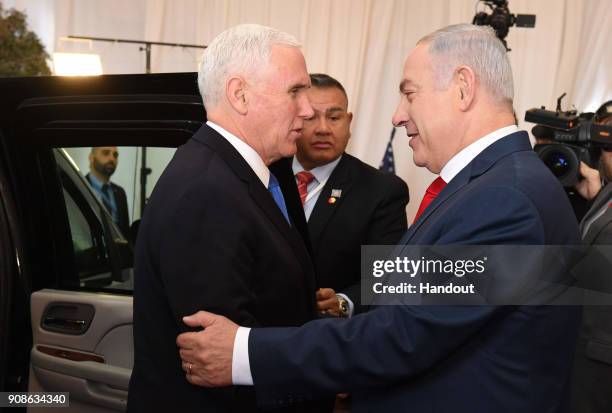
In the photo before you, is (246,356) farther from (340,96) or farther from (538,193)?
(340,96)

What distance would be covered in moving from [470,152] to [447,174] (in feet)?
0.26

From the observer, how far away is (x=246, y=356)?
143cm

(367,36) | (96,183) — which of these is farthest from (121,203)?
(367,36)

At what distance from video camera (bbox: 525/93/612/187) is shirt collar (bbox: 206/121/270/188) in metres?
1.33

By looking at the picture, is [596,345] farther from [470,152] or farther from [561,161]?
[470,152]

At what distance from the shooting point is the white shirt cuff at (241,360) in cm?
142

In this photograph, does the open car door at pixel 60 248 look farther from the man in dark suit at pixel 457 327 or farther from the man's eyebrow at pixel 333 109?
the man's eyebrow at pixel 333 109

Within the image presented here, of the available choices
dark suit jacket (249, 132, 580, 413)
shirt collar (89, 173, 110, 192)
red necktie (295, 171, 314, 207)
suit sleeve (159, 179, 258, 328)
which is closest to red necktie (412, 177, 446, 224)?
dark suit jacket (249, 132, 580, 413)

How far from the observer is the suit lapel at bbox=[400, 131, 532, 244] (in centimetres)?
142

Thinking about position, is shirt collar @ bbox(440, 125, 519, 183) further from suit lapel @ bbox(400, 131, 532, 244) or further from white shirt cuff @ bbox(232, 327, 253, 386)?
white shirt cuff @ bbox(232, 327, 253, 386)

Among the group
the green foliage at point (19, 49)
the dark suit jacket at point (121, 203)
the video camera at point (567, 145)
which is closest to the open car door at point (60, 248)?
the video camera at point (567, 145)

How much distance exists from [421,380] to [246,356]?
1.22 feet

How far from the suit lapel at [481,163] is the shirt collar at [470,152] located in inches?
0.8

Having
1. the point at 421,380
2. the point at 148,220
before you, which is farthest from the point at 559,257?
the point at 148,220
